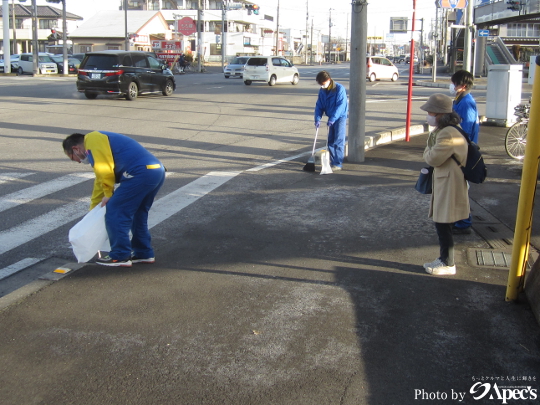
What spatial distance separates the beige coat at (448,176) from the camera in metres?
4.80

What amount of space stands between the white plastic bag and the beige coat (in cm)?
294

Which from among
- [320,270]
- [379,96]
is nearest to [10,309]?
[320,270]

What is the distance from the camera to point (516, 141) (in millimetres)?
10383

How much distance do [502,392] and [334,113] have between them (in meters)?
6.80

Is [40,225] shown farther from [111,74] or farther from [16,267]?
[111,74]

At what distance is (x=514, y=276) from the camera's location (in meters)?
4.44

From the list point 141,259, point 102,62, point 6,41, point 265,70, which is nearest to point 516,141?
point 141,259

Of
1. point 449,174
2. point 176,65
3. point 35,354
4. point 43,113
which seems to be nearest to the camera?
point 35,354

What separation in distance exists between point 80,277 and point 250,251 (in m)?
1.65

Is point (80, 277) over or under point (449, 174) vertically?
under

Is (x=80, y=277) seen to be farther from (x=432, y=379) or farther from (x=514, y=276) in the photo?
(x=514, y=276)

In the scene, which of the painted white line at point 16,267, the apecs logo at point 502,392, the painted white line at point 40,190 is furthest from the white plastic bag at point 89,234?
the apecs logo at point 502,392

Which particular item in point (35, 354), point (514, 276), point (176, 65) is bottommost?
point (35, 354)

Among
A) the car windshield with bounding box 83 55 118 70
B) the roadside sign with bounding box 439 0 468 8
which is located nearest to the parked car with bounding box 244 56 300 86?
the car windshield with bounding box 83 55 118 70
